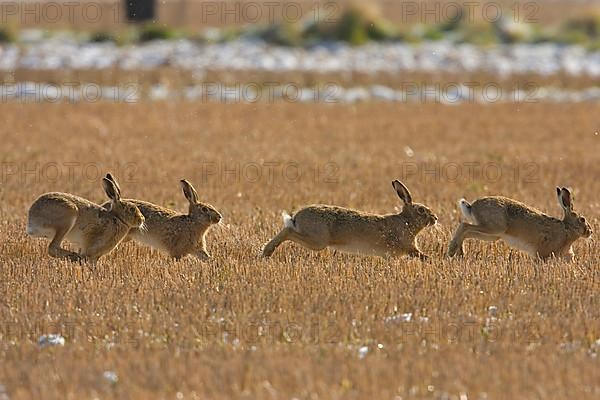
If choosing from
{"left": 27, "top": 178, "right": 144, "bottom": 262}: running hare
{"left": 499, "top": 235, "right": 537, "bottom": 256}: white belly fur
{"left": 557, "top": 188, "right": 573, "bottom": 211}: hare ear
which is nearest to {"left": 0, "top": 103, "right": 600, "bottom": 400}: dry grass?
{"left": 499, "top": 235, "right": 537, "bottom": 256}: white belly fur

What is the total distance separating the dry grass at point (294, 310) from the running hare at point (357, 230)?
196 millimetres

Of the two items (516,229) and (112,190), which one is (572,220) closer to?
(516,229)

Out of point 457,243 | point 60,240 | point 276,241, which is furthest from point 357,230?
point 60,240

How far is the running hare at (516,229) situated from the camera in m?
11.3

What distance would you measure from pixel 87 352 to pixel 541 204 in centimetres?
795

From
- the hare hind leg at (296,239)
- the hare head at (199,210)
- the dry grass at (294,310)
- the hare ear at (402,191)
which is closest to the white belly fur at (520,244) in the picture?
the dry grass at (294,310)

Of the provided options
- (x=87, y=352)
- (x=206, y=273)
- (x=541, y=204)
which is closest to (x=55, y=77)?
(x=541, y=204)

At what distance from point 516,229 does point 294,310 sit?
3.08m

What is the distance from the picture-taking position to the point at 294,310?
9.07m

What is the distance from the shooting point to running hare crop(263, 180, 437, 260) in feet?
36.9

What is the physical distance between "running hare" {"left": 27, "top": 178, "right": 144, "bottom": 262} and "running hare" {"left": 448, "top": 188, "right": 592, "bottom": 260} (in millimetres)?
2991

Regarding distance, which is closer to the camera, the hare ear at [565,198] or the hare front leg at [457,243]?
the hare front leg at [457,243]

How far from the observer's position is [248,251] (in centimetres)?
1169

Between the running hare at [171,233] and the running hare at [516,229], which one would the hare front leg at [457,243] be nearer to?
the running hare at [516,229]
